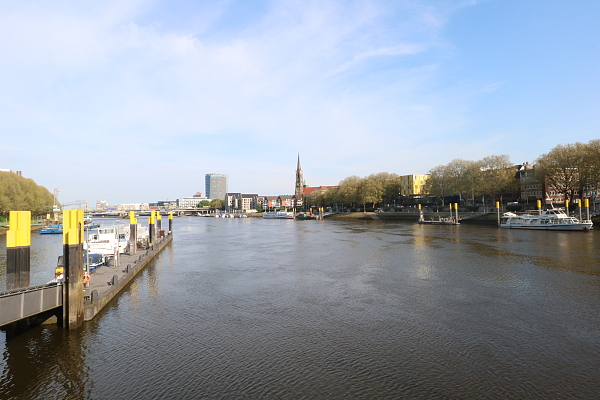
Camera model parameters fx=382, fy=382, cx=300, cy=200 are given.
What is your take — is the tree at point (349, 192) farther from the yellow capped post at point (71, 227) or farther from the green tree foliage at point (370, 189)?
the yellow capped post at point (71, 227)

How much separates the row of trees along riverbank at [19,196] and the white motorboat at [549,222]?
104m

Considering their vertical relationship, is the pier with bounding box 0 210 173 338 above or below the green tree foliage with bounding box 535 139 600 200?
below

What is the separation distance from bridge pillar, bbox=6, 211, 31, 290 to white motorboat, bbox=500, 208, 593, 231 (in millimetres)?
75106

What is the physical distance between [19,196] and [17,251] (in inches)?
3479

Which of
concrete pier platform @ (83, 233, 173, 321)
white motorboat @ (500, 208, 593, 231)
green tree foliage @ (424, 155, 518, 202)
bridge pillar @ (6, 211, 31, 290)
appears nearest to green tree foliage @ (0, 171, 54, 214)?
concrete pier platform @ (83, 233, 173, 321)

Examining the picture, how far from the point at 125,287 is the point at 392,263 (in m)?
21.9

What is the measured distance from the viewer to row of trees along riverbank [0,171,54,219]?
81.7 metres

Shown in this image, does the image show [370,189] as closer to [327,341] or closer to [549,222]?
[549,222]

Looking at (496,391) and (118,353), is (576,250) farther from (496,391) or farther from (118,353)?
(118,353)

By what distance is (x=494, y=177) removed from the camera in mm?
94688

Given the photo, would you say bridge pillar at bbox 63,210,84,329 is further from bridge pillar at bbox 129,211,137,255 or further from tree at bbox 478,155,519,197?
tree at bbox 478,155,519,197

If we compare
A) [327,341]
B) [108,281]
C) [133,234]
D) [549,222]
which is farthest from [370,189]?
[327,341]

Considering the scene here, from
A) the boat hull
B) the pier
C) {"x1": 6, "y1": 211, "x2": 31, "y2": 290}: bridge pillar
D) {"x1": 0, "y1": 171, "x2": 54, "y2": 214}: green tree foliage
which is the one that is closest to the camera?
the pier

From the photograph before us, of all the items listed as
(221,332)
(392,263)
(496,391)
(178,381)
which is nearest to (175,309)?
(221,332)
